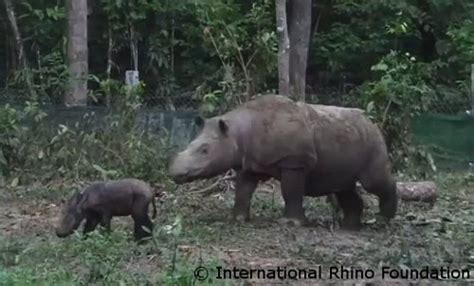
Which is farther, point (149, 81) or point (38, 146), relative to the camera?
point (149, 81)

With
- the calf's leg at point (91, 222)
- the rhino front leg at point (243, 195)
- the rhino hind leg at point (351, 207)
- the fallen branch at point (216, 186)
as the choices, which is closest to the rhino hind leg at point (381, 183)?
the rhino hind leg at point (351, 207)

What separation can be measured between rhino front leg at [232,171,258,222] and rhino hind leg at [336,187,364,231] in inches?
31.8

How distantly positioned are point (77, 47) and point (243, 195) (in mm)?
8156

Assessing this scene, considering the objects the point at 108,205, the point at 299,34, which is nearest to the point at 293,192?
the point at 108,205

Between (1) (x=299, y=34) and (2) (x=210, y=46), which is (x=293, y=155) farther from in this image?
(1) (x=299, y=34)

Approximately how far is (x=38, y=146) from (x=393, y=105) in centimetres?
415

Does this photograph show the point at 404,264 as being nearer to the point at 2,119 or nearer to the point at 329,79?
the point at 2,119

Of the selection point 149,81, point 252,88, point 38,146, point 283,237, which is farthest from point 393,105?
point 149,81

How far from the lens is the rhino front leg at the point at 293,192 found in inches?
371

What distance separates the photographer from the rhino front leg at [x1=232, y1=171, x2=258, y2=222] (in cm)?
965

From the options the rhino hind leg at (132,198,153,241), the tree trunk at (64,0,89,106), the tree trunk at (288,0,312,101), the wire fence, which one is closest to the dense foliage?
the wire fence

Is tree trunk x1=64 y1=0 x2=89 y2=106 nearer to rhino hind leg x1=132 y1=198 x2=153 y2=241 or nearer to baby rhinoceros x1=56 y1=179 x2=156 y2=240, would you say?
baby rhinoceros x1=56 y1=179 x2=156 y2=240

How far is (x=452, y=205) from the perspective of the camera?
11680 mm

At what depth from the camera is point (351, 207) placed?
32.5 feet
